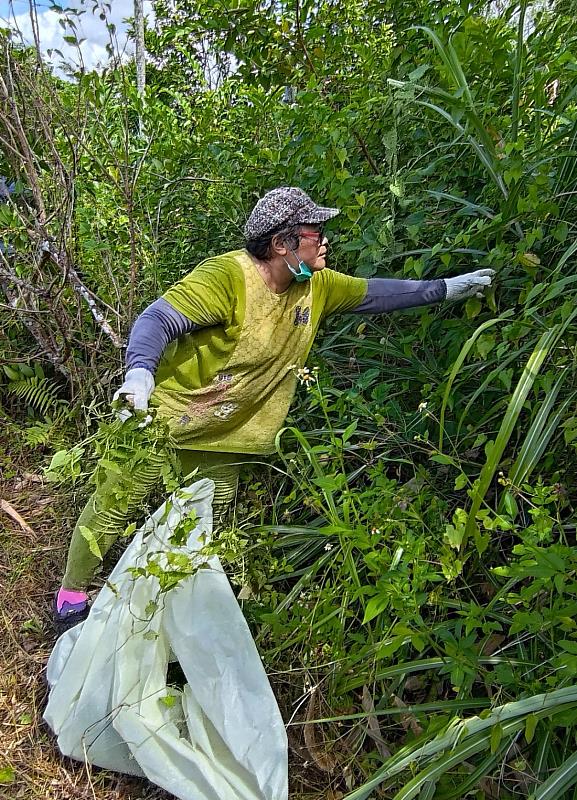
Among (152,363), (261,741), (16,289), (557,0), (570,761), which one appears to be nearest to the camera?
(570,761)

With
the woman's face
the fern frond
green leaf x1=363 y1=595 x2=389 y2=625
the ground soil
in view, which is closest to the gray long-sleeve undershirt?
the woman's face

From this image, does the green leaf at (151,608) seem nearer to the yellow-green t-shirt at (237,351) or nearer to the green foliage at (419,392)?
the green foliage at (419,392)

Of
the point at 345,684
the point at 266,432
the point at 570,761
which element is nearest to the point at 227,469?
the point at 266,432

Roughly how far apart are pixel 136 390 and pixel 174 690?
2.64 feet

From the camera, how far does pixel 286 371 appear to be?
6.10 ft

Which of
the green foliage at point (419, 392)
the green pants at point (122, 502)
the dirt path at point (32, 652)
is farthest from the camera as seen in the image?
the green pants at point (122, 502)

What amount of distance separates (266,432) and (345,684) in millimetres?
727

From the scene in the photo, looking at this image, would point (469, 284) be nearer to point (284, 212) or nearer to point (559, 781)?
point (284, 212)

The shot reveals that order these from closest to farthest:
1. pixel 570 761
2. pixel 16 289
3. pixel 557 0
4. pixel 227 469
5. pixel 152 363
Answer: pixel 570 761, pixel 152 363, pixel 557 0, pixel 227 469, pixel 16 289

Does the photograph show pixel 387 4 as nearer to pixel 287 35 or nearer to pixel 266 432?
pixel 287 35

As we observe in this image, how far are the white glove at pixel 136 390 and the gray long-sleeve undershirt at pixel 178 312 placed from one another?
22 millimetres

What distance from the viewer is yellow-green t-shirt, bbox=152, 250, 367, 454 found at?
1678 mm

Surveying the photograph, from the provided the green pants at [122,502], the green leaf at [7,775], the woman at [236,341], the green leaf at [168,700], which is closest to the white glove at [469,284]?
the woman at [236,341]

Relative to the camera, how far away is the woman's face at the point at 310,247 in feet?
5.43
